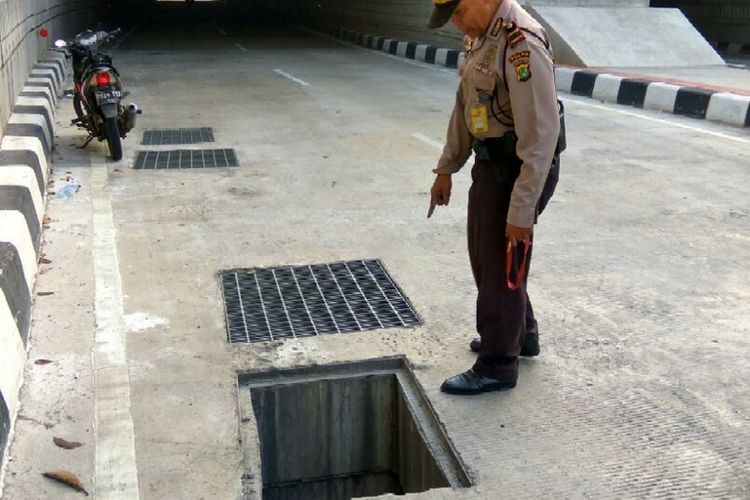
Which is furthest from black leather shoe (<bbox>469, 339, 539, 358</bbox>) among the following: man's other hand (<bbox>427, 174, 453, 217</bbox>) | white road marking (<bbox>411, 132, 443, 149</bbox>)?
white road marking (<bbox>411, 132, 443, 149</bbox>)

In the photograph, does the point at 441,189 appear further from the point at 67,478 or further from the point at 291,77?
the point at 291,77

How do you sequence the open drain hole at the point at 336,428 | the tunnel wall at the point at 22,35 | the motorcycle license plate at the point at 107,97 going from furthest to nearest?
the motorcycle license plate at the point at 107,97, the tunnel wall at the point at 22,35, the open drain hole at the point at 336,428

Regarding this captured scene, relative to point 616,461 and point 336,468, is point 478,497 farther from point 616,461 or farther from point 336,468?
point 336,468

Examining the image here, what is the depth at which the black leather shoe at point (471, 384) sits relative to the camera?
2955 mm

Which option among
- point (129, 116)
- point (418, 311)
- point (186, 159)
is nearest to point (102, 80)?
point (129, 116)

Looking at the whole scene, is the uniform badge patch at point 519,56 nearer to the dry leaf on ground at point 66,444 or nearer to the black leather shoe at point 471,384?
the black leather shoe at point 471,384

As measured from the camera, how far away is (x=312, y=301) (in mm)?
3852

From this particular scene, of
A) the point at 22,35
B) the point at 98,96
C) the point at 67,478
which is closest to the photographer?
the point at 67,478

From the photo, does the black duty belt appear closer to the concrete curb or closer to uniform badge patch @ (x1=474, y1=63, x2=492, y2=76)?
uniform badge patch @ (x1=474, y1=63, x2=492, y2=76)

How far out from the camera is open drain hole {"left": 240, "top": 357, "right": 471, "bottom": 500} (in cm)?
306

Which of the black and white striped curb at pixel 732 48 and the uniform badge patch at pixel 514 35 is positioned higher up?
the uniform badge patch at pixel 514 35

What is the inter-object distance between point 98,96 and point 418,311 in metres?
3.96

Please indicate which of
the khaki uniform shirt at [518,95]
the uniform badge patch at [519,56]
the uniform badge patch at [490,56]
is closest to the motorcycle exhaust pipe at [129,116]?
the khaki uniform shirt at [518,95]

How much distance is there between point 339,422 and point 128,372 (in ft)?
2.64
